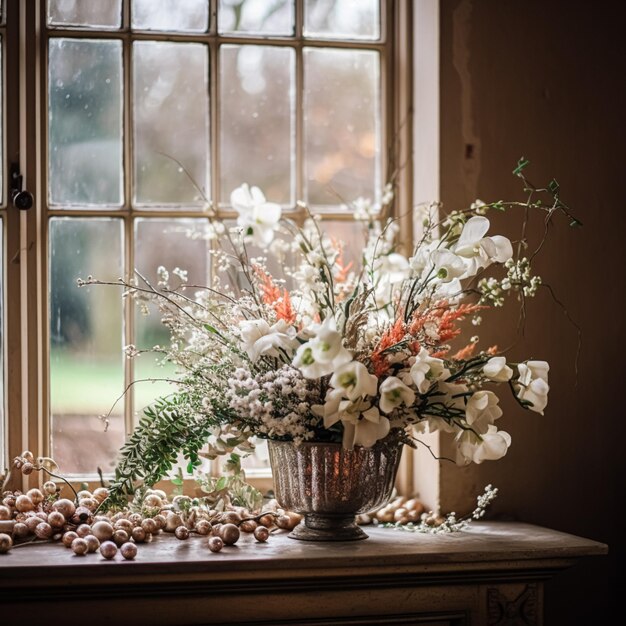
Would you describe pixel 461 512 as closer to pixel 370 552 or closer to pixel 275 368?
pixel 370 552

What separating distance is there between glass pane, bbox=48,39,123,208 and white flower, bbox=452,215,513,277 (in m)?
0.87

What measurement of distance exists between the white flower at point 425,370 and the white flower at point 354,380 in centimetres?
8

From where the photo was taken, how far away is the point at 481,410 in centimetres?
158

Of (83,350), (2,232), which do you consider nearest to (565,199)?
(83,350)

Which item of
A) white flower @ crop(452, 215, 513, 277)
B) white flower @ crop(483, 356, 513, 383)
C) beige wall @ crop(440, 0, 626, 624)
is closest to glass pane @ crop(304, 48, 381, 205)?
beige wall @ crop(440, 0, 626, 624)

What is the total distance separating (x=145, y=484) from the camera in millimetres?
1722

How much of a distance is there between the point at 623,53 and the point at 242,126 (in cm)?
90

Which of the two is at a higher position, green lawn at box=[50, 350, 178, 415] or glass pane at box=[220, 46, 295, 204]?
glass pane at box=[220, 46, 295, 204]

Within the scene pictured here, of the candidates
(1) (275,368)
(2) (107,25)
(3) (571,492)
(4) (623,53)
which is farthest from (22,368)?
(4) (623,53)

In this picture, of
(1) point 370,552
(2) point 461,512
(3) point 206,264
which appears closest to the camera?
(1) point 370,552

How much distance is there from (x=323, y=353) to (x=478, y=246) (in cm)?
35

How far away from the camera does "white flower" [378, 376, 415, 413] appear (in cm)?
151

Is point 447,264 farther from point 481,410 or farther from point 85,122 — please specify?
point 85,122

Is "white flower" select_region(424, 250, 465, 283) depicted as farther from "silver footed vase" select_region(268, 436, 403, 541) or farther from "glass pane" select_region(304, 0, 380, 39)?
"glass pane" select_region(304, 0, 380, 39)
